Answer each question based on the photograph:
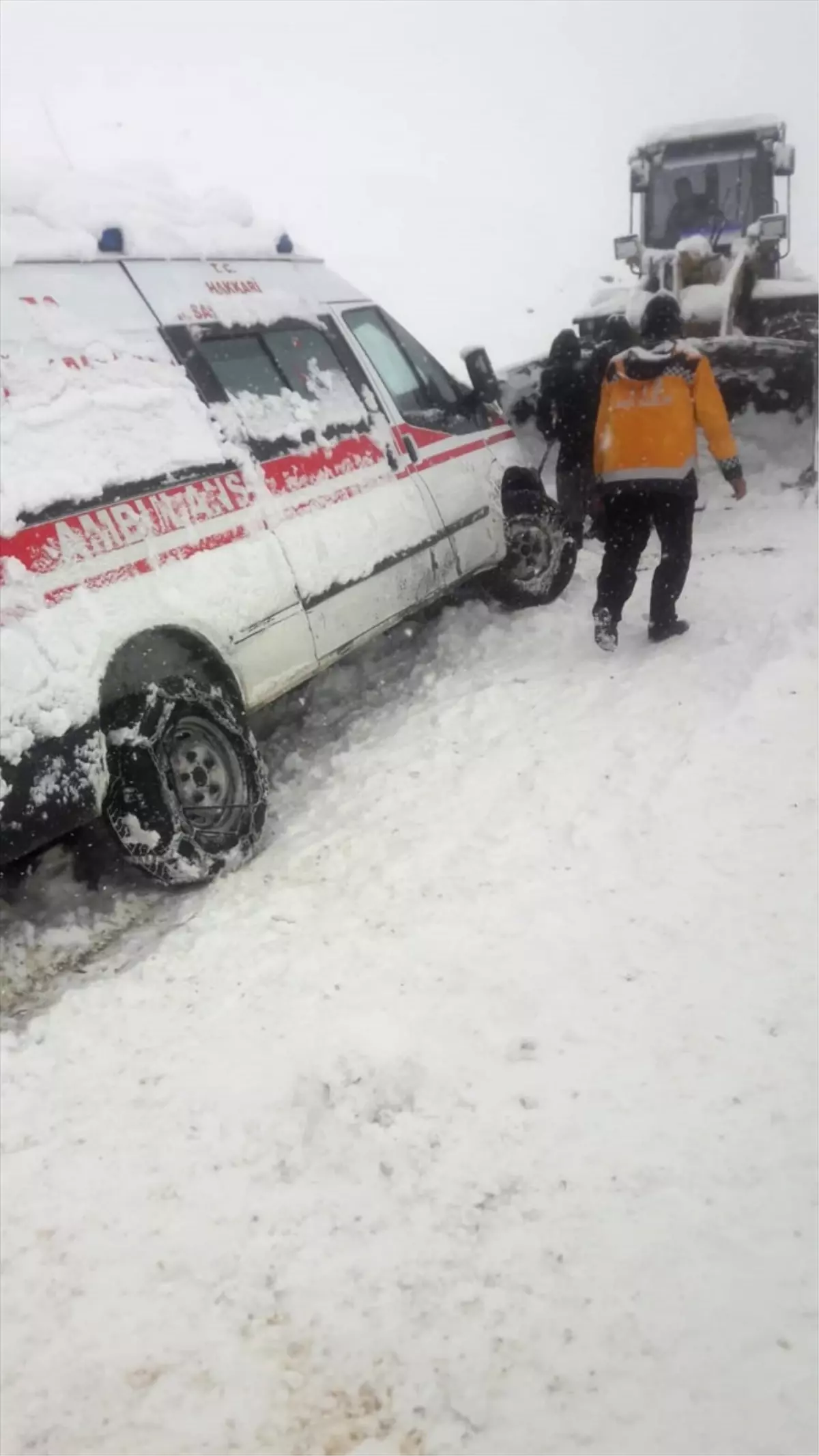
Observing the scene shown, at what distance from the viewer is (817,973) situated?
323 centimetres

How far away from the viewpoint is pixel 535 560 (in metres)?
6.89

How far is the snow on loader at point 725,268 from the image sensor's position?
8.57m

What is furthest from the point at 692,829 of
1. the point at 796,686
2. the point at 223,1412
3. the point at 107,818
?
the point at 223,1412

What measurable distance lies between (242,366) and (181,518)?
101 centimetres

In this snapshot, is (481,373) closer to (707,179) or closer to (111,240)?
(111,240)

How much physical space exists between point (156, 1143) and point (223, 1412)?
2.66 ft

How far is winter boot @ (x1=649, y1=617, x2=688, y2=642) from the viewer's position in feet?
19.2

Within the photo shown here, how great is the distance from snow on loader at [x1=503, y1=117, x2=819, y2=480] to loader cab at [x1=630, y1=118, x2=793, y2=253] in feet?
0.04

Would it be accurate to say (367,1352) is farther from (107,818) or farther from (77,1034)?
(107,818)

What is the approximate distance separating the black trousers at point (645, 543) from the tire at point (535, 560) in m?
0.88

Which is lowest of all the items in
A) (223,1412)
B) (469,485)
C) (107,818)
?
(223,1412)

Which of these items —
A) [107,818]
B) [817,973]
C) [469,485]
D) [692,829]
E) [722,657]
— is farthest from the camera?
[469,485]

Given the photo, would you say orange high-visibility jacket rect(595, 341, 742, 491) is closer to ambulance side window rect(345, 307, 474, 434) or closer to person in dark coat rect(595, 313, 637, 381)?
ambulance side window rect(345, 307, 474, 434)

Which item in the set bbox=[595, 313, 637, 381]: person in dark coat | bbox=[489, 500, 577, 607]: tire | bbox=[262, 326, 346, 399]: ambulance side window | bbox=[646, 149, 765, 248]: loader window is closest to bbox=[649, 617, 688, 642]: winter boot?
bbox=[489, 500, 577, 607]: tire
